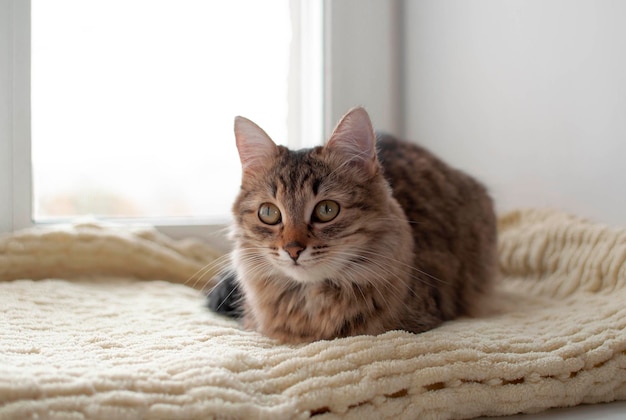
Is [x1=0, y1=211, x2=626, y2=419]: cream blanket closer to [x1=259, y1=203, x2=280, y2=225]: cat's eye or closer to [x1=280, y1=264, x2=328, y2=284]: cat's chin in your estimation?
[x1=280, y1=264, x2=328, y2=284]: cat's chin

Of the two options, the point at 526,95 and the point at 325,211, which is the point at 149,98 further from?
the point at 526,95

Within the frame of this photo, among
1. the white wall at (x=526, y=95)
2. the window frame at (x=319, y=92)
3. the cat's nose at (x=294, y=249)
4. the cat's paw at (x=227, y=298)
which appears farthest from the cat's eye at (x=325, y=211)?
the window frame at (x=319, y=92)

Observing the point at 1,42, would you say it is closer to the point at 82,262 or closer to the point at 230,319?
the point at 82,262

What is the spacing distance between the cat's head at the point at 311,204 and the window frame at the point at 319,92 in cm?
82

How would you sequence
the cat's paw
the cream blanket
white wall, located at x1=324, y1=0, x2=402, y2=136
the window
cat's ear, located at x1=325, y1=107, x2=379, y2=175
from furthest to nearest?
white wall, located at x1=324, y1=0, x2=402, y2=136
the window
the cat's paw
cat's ear, located at x1=325, y1=107, x2=379, y2=175
the cream blanket

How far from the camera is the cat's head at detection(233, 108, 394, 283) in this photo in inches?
52.9

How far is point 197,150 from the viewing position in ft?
7.92

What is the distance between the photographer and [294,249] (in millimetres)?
1305

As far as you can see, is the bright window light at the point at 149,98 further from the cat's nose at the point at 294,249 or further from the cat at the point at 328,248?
the cat's nose at the point at 294,249

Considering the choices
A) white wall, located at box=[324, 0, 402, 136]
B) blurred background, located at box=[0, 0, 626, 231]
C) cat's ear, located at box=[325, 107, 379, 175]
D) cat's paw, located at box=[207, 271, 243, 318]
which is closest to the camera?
cat's ear, located at box=[325, 107, 379, 175]

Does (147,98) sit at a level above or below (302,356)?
above

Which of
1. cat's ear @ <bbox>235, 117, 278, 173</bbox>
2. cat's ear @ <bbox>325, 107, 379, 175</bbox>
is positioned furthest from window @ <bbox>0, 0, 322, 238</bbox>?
cat's ear @ <bbox>325, 107, 379, 175</bbox>

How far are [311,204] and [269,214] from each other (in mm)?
118

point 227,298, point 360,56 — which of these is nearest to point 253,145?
point 227,298
